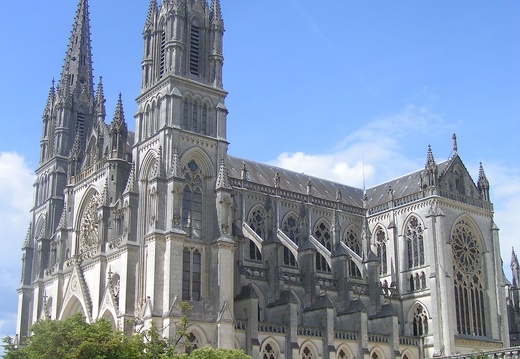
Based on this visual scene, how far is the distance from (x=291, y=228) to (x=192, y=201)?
56.5 feet

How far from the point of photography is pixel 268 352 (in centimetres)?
5778

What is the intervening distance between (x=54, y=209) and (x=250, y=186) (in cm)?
1849

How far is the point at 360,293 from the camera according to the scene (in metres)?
68.6

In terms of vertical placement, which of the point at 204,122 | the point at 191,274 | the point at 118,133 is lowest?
the point at 191,274

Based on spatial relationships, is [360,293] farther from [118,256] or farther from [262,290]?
[118,256]

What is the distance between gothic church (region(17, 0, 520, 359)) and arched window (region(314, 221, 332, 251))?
0.53 feet

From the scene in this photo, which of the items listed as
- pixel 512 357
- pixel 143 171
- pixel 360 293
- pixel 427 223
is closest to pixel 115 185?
pixel 143 171

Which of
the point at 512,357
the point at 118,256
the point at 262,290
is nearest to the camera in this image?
the point at 512,357

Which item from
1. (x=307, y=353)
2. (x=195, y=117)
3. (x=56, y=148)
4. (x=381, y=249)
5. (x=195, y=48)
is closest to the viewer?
(x=195, y=117)

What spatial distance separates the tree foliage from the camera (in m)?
44.3

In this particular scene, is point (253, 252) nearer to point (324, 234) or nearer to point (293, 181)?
point (324, 234)

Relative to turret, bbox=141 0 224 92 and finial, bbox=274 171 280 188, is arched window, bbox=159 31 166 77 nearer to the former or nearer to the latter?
turret, bbox=141 0 224 92

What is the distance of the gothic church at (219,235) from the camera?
56.0 m

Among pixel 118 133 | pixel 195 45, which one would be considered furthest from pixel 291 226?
pixel 195 45
